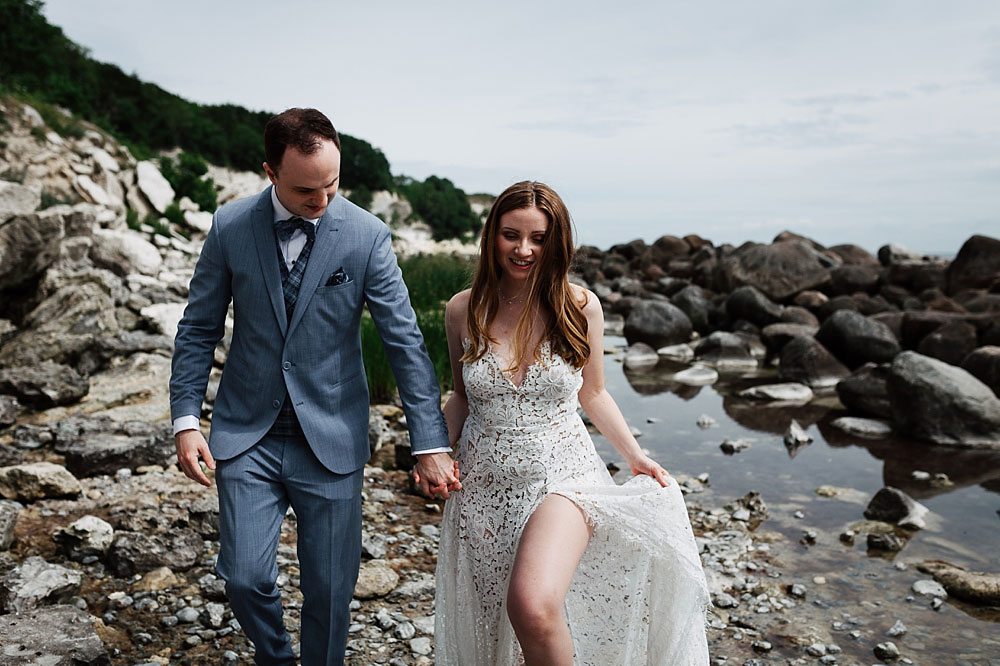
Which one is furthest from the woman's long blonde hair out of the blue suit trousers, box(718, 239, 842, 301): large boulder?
box(718, 239, 842, 301): large boulder

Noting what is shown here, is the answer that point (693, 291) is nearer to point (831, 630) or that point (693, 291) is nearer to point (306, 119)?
point (831, 630)

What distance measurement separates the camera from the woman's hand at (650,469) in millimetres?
3248

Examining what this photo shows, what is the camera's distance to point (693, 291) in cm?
1934

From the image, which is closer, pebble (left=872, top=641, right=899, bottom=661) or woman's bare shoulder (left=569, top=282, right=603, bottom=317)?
woman's bare shoulder (left=569, top=282, right=603, bottom=317)

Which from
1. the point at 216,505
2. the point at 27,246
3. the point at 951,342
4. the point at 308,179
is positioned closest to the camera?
the point at 308,179

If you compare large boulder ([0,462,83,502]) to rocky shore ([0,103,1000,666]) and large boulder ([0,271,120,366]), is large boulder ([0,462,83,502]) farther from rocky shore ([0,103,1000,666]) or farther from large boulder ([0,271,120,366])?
large boulder ([0,271,120,366])

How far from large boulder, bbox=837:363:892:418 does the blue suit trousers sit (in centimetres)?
921

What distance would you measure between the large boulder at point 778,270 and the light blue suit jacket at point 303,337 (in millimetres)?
18167

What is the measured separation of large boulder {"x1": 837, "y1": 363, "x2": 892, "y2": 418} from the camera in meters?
10.8

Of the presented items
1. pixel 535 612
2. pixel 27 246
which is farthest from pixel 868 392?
pixel 27 246

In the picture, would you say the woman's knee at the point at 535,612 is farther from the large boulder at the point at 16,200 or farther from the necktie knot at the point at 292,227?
the large boulder at the point at 16,200

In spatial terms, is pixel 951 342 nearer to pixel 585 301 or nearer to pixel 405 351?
pixel 585 301

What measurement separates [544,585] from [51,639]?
2346 millimetres

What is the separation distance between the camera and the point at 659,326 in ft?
54.5
